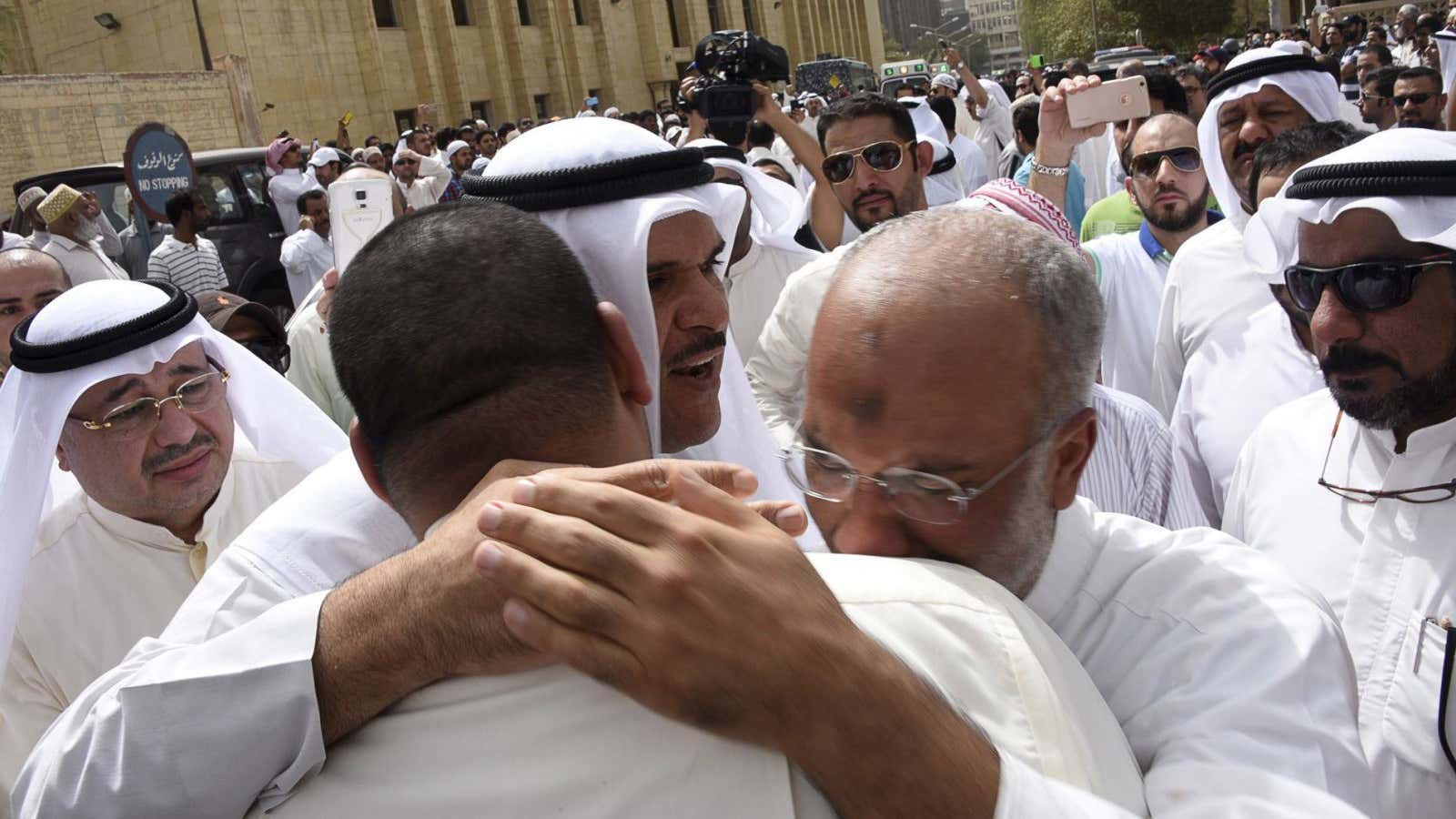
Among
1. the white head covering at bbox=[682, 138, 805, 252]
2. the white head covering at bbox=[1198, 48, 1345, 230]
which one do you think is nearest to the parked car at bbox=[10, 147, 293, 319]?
the white head covering at bbox=[682, 138, 805, 252]

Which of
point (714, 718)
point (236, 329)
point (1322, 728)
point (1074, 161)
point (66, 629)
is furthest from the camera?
point (1074, 161)

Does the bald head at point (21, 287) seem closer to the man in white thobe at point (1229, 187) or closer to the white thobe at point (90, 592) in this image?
the white thobe at point (90, 592)

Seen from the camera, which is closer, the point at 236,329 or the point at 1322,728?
the point at 1322,728

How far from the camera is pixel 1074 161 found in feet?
23.6

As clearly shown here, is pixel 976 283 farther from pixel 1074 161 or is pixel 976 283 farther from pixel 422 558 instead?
pixel 1074 161

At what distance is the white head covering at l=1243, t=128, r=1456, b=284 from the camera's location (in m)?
2.30

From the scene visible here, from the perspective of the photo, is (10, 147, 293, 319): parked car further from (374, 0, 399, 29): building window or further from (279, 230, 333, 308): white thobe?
(374, 0, 399, 29): building window

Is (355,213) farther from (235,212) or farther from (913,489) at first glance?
(235,212)

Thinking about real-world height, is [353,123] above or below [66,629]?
above

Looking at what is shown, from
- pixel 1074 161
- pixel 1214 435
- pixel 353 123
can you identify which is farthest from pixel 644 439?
pixel 353 123

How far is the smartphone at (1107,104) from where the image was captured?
442 centimetres

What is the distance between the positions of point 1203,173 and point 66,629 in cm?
410

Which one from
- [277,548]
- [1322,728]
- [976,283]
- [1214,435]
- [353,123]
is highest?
[353,123]

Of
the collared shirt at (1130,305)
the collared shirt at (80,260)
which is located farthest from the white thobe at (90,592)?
the collared shirt at (80,260)
